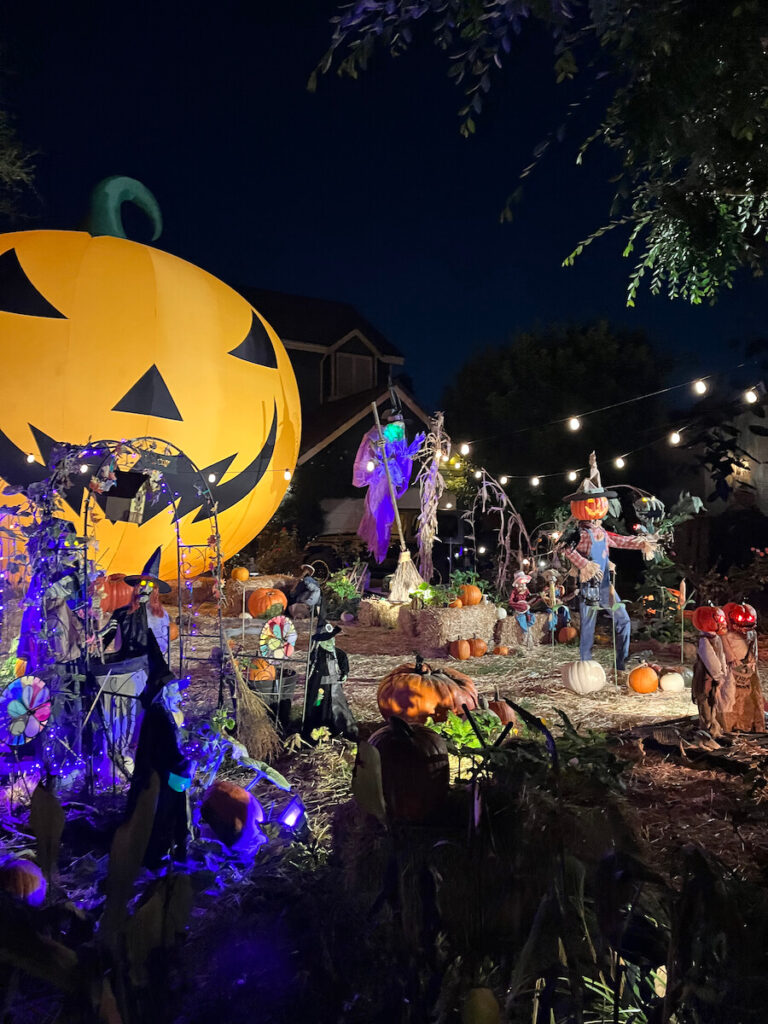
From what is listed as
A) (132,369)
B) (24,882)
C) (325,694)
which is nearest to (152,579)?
(325,694)

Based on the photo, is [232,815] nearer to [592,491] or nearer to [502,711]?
[502,711]

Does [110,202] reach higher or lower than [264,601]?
higher

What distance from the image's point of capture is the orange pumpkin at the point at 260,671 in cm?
623

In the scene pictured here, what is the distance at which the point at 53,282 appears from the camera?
792 centimetres

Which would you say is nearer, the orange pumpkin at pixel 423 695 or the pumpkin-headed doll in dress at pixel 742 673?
the pumpkin-headed doll in dress at pixel 742 673

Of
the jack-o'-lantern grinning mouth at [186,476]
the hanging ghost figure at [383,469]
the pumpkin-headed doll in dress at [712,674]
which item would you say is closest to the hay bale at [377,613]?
the hanging ghost figure at [383,469]

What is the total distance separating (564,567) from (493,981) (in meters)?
7.51

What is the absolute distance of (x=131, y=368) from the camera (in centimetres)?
799

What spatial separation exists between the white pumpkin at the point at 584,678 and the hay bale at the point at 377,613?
4.25 m

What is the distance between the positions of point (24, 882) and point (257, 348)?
7.52 m

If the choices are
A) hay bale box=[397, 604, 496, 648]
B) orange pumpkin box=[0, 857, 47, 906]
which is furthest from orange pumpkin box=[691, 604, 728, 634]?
hay bale box=[397, 604, 496, 648]

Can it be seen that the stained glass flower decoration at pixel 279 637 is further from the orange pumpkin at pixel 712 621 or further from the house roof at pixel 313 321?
the house roof at pixel 313 321

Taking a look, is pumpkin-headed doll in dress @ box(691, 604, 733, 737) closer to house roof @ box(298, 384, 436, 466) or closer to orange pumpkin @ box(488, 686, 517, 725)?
orange pumpkin @ box(488, 686, 517, 725)

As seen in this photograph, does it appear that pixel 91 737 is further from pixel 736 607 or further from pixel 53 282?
pixel 53 282
